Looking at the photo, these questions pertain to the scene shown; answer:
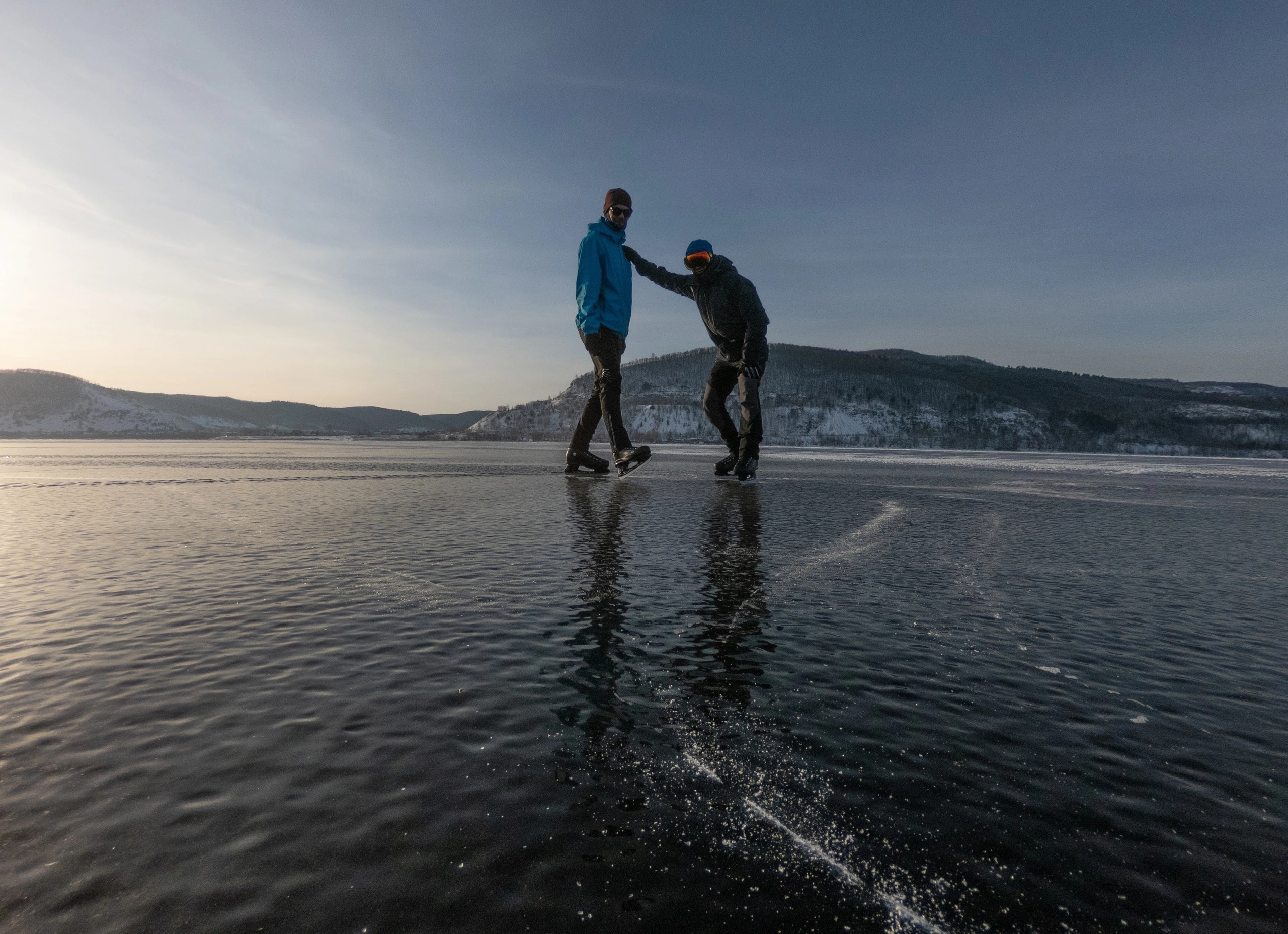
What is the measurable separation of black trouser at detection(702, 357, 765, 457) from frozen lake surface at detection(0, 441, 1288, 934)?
7890 millimetres

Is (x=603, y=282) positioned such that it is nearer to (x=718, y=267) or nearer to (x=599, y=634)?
(x=718, y=267)

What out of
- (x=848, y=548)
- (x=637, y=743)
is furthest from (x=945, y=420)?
(x=637, y=743)

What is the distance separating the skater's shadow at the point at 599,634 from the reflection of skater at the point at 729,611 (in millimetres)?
411

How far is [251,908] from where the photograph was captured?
1642 mm

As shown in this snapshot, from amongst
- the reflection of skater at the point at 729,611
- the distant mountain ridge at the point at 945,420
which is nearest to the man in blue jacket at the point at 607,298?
the reflection of skater at the point at 729,611

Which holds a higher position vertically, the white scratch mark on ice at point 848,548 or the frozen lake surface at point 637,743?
the frozen lake surface at point 637,743

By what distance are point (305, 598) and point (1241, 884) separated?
16.8ft

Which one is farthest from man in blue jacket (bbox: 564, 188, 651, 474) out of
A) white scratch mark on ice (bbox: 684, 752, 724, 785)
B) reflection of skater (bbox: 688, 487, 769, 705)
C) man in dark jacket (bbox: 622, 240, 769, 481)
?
white scratch mark on ice (bbox: 684, 752, 724, 785)

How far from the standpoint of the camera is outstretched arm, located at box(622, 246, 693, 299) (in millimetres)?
14523

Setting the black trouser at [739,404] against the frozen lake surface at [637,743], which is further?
the black trouser at [739,404]

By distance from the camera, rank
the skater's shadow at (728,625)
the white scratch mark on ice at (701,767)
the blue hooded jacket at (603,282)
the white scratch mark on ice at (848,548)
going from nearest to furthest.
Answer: the white scratch mark on ice at (701,767)
the skater's shadow at (728,625)
the white scratch mark on ice at (848,548)
the blue hooded jacket at (603,282)

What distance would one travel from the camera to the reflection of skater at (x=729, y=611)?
327 centimetres

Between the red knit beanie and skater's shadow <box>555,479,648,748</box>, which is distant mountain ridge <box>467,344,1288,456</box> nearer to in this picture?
the red knit beanie

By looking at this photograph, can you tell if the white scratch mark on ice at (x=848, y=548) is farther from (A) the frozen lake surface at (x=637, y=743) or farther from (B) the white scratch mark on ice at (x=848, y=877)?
(B) the white scratch mark on ice at (x=848, y=877)
